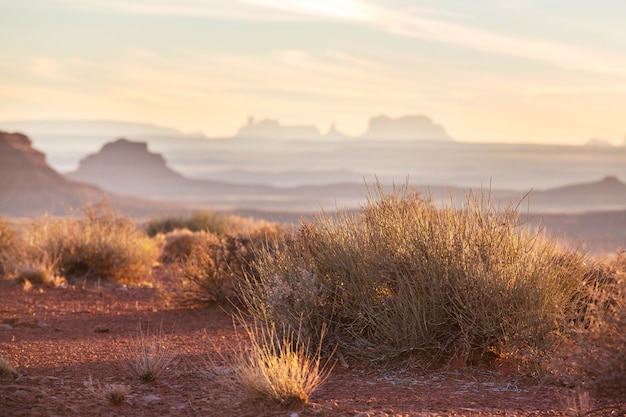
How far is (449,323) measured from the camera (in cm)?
820

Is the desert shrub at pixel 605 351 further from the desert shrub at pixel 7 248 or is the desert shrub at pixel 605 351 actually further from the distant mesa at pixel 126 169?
the distant mesa at pixel 126 169

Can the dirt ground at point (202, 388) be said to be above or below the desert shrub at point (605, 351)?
below

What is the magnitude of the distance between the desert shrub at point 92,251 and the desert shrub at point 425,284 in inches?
320

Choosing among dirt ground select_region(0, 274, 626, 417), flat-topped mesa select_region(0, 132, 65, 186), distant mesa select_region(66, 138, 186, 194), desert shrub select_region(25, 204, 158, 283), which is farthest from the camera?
distant mesa select_region(66, 138, 186, 194)

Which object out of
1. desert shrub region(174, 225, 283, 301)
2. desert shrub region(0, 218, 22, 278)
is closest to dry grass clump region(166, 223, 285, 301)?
desert shrub region(174, 225, 283, 301)

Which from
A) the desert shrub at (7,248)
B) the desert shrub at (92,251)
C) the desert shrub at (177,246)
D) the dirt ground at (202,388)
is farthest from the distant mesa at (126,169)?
the dirt ground at (202,388)

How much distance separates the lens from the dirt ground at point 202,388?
22.1 feet

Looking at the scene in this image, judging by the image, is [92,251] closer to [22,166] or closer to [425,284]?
[425,284]

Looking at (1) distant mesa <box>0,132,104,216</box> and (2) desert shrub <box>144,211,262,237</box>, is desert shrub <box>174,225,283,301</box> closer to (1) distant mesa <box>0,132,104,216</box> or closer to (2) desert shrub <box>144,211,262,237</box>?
(2) desert shrub <box>144,211,262,237</box>

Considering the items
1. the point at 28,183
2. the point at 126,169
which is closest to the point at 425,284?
the point at 28,183

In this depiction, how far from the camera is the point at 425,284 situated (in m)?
8.16

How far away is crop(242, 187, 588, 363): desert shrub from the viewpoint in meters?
8.05

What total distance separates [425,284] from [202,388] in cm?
237

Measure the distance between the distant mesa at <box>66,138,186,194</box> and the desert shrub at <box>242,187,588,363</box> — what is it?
161 meters
